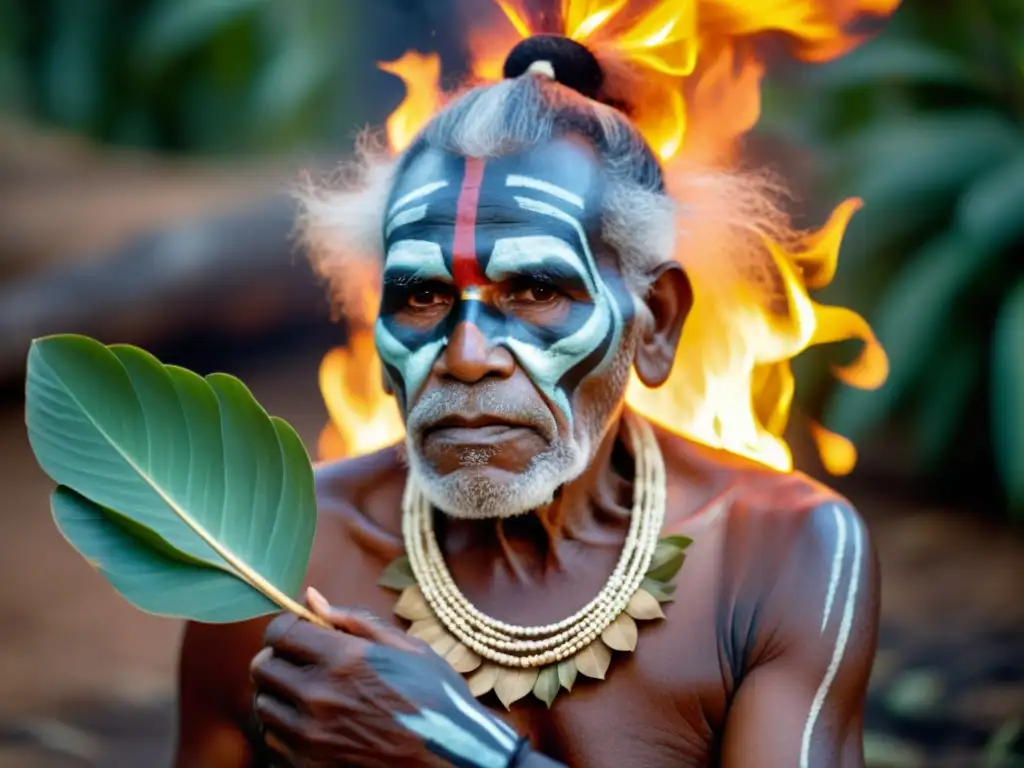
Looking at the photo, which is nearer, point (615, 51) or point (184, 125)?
point (615, 51)

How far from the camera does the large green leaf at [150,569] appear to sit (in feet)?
7.63

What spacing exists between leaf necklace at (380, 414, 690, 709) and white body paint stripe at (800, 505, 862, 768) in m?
0.30

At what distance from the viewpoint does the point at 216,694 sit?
2.81 metres

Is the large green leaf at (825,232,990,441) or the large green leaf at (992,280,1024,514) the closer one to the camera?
the large green leaf at (992,280,1024,514)

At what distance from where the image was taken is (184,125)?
1202cm

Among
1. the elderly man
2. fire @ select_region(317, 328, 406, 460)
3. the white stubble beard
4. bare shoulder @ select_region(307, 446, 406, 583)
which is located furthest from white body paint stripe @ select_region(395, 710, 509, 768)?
fire @ select_region(317, 328, 406, 460)

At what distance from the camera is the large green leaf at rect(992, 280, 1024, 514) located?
6348 mm

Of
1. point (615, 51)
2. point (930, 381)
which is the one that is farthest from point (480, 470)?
point (930, 381)

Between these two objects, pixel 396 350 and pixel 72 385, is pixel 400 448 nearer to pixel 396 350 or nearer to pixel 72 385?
pixel 396 350

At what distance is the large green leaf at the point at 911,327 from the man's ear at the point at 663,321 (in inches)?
163

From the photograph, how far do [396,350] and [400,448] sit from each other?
346 mm

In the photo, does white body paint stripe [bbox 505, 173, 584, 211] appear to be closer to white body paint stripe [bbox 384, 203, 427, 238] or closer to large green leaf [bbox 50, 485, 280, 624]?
white body paint stripe [bbox 384, 203, 427, 238]

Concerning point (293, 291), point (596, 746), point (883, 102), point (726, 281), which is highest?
point (726, 281)

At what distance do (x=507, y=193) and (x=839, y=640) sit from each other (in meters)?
0.99
